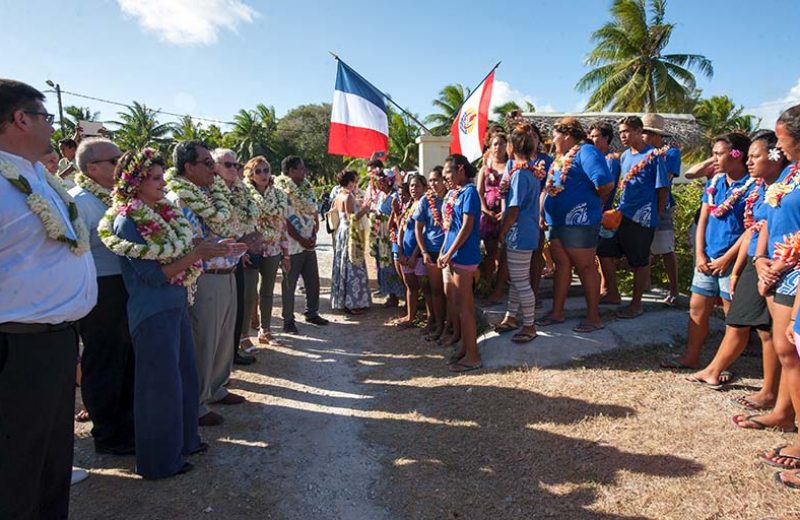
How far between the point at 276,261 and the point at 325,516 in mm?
3706

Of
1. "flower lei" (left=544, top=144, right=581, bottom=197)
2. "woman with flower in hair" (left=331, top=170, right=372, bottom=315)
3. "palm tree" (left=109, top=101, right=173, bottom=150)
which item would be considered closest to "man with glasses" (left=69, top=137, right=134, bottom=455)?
"flower lei" (left=544, top=144, right=581, bottom=197)

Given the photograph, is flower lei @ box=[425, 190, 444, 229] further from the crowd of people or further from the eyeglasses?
the eyeglasses

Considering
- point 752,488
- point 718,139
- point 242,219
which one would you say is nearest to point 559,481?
point 752,488

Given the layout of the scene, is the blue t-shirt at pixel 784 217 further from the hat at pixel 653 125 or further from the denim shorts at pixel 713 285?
the hat at pixel 653 125

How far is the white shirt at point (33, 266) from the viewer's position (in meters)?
2.27

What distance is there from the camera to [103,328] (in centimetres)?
367

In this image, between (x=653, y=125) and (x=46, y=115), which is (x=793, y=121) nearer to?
(x=653, y=125)

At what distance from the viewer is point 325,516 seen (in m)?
3.02

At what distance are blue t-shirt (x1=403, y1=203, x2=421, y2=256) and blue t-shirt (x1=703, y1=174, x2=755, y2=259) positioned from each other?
3.05 m

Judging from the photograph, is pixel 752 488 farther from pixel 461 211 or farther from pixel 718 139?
pixel 461 211

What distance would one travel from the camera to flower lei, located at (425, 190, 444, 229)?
5.77 m

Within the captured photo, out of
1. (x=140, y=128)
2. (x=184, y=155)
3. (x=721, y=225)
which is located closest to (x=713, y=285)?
(x=721, y=225)

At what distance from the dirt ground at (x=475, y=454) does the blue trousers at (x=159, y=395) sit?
16cm

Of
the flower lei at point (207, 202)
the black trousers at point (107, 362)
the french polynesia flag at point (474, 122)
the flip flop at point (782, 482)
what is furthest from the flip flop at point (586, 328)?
the black trousers at point (107, 362)
